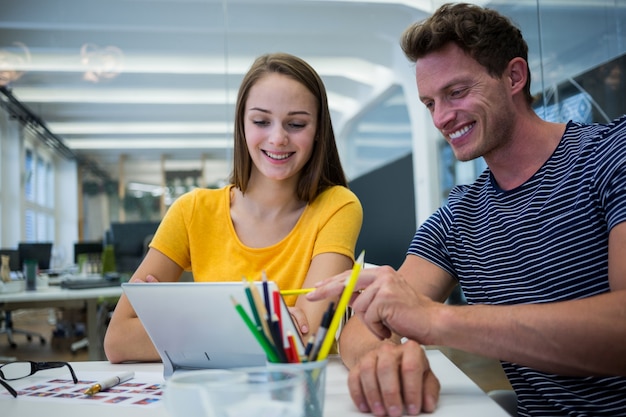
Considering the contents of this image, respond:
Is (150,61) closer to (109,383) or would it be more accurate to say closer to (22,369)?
(22,369)

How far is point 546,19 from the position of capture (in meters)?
3.69

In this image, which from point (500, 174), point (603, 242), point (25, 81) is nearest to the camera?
point (603, 242)

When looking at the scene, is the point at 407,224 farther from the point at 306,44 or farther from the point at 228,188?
the point at 228,188

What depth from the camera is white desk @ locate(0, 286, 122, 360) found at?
3.85 metres

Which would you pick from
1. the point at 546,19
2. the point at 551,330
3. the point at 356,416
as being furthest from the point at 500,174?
the point at 546,19

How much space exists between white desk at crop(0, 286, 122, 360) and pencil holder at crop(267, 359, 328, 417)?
351cm

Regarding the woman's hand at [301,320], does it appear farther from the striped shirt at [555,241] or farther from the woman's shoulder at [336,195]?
the woman's shoulder at [336,195]

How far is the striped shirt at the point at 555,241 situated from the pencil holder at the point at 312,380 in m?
0.59

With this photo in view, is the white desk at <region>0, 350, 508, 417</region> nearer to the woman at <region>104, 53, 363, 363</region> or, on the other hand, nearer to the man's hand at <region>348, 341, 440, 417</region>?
the man's hand at <region>348, 341, 440, 417</region>

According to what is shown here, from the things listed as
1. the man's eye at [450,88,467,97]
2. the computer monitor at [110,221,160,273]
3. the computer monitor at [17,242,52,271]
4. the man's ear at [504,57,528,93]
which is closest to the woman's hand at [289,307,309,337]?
the man's eye at [450,88,467,97]

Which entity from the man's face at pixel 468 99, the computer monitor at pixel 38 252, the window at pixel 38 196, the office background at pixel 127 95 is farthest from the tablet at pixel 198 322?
the window at pixel 38 196

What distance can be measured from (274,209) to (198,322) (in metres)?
0.77

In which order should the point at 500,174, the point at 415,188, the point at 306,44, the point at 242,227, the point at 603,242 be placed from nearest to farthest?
the point at 603,242 < the point at 500,174 < the point at 242,227 < the point at 306,44 < the point at 415,188

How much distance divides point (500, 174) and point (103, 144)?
17.8 ft
